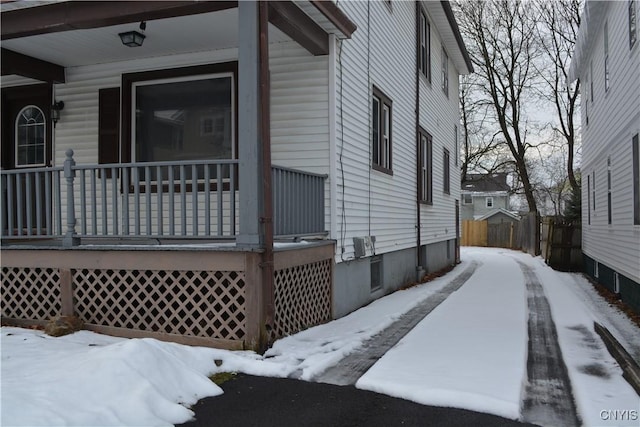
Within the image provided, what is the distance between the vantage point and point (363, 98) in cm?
878

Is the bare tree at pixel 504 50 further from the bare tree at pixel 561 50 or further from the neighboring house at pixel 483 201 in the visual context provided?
the neighboring house at pixel 483 201

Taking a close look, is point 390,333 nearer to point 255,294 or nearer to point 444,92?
point 255,294

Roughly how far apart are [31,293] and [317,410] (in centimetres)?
423

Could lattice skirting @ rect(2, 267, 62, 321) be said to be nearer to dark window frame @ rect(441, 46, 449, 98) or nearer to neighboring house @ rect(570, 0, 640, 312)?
neighboring house @ rect(570, 0, 640, 312)

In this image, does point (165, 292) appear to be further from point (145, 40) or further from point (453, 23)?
point (453, 23)

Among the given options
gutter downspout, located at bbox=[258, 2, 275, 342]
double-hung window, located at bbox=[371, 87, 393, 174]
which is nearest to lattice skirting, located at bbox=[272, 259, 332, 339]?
gutter downspout, located at bbox=[258, 2, 275, 342]

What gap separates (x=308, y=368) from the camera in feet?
16.2

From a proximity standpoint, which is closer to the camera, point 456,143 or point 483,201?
point 456,143

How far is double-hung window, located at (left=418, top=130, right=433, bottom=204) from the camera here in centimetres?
1337

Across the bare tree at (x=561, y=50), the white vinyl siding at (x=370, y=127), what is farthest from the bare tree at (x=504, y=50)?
the white vinyl siding at (x=370, y=127)

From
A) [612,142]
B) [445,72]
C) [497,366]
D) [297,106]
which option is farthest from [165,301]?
[445,72]

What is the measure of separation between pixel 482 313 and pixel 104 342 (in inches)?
203

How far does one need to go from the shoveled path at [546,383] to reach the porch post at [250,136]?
2.81 m

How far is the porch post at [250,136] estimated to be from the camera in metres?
5.40
